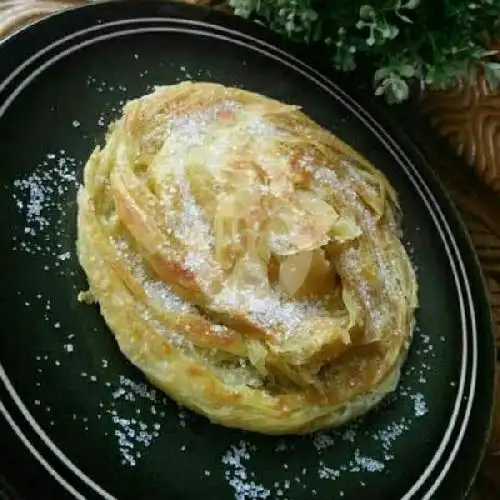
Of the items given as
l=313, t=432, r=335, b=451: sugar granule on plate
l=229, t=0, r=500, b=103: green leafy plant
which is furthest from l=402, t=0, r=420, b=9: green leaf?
l=313, t=432, r=335, b=451: sugar granule on plate

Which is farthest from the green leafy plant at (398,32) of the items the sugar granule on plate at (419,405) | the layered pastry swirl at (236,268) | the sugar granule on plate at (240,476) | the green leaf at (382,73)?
the sugar granule on plate at (240,476)

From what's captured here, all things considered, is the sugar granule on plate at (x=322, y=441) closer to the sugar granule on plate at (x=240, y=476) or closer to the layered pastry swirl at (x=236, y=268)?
the layered pastry swirl at (x=236, y=268)

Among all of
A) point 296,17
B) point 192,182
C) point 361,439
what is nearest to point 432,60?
point 296,17

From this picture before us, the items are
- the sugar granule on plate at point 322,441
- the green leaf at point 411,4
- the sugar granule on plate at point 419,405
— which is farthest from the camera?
the green leaf at point 411,4

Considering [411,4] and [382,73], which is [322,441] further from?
[411,4]

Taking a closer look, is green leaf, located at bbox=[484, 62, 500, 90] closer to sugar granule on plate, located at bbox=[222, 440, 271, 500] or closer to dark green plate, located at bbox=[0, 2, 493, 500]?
dark green plate, located at bbox=[0, 2, 493, 500]

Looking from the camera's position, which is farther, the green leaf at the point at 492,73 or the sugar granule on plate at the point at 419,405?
the green leaf at the point at 492,73

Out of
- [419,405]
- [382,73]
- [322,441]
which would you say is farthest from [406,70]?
[322,441]
